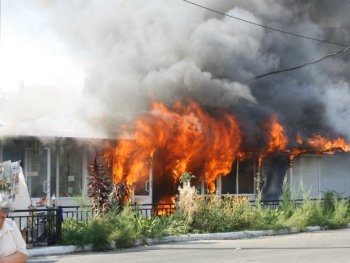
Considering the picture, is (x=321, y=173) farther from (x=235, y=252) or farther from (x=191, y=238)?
(x=235, y=252)

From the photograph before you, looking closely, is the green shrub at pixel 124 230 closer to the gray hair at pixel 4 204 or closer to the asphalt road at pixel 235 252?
the asphalt road at pixel 235 252

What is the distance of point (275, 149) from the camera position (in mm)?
20031

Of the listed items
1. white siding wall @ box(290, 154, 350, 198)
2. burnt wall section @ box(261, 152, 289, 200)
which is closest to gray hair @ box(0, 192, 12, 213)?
burnt wall section @ box(261, 152, 289, 200)

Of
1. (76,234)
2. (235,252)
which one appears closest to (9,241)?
(235,252)

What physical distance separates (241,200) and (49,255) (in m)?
5.56

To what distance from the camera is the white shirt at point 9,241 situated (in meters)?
4.33

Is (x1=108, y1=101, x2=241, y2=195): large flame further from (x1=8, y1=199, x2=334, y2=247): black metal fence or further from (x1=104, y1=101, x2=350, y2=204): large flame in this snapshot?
(x1=8, y1=199, x2=334, y2=247): black metal fence

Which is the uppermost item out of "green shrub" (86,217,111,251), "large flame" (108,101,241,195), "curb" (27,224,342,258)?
"large flame" (108,101,241,195)

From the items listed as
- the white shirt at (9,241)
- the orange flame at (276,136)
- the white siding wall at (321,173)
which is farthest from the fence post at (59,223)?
the white siding wall at (321,173)

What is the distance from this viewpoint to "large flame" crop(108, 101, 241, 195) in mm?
17234

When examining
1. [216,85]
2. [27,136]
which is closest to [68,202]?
[27,136]

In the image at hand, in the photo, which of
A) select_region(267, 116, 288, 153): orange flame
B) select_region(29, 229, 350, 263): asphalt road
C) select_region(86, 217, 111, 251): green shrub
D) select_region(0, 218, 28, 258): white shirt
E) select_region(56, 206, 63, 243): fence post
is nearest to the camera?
select_region(0, 218, 28, 258): white shirt

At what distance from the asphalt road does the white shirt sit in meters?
6.20

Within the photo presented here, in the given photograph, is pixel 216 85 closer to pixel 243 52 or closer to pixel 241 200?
pixel 243 52
